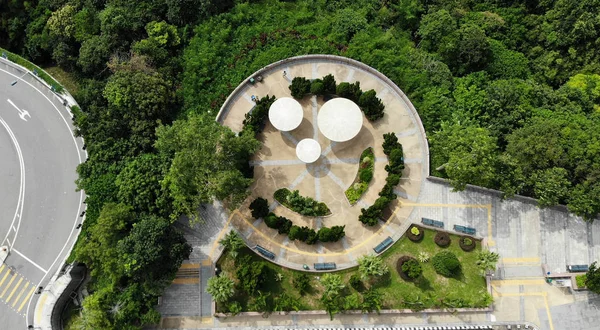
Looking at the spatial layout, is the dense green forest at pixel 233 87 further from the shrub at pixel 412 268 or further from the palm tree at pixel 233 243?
the shrub at pixel 412 268

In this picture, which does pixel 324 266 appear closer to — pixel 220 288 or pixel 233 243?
pixel 233 243

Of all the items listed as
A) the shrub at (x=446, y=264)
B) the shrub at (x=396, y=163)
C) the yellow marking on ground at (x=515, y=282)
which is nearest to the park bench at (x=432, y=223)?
the shrub at (x=446, y=264)

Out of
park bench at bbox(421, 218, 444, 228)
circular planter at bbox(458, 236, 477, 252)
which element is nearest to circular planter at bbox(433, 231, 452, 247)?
park bench at bbox(421, 218, 444, 228)

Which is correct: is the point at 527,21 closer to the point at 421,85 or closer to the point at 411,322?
the point at 421,85

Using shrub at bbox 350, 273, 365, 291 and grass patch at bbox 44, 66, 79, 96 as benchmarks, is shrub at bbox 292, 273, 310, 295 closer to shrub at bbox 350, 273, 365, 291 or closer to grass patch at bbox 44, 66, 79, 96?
shrub at bbox 350, 273, 365, 291

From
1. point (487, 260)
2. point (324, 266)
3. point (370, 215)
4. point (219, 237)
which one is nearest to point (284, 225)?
point (324, 266)
